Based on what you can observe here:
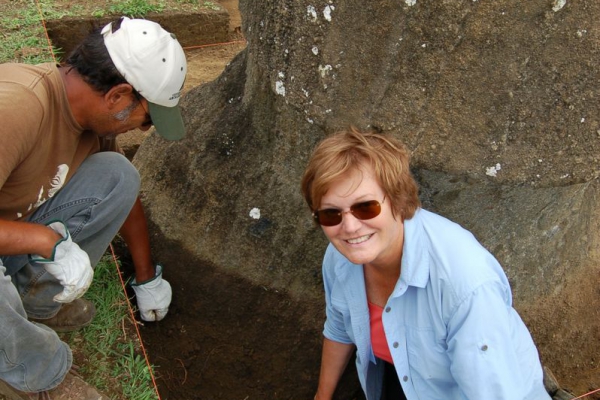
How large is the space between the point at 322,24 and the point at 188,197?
1.05 m

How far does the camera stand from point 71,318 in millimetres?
2189

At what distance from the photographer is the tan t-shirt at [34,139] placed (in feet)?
5.48

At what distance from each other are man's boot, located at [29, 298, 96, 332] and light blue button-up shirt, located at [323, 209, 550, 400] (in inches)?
37.0

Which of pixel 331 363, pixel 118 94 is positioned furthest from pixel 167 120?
pixel 331 363

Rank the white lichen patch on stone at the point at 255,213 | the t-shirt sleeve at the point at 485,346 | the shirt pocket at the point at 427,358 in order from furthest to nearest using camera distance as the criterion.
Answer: the white lichen patch on stone at the point at 255,213, the shirt pocket at the point at 427,358, the t-shirt sleeve at the point at 485,346

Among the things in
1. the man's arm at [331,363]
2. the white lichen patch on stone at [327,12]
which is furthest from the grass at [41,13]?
the man's arm at [331,363]

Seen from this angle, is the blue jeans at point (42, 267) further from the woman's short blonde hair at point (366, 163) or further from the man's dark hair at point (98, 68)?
the woman's short blonde hair at point (366, 163)

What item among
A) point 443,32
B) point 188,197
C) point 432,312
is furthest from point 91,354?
point 443,32

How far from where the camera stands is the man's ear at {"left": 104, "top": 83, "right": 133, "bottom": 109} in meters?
1.86

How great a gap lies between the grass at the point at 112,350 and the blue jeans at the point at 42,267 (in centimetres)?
16

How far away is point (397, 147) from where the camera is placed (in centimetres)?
155

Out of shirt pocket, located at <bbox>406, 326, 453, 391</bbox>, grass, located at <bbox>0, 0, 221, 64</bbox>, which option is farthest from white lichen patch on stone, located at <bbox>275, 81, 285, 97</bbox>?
grass, located at <bbox>0, 0, 221, 64</bbox>

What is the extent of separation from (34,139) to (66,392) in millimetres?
786

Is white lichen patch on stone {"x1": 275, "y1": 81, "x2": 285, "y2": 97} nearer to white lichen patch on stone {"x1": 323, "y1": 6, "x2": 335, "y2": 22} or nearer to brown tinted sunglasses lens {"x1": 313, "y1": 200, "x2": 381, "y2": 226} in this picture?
white lichen patch on stone {"x1": 323, "y1": 6, "x2": 335, "y2": 22}
